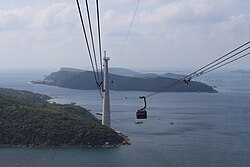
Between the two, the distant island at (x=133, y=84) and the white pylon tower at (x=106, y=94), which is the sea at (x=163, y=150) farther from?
the distant island at (x=133, y=84)

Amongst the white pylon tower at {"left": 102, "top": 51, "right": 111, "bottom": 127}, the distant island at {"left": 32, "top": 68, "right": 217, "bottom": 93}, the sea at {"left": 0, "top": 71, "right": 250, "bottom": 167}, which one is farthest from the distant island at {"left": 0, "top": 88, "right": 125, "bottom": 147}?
the distant island at {"left": 32, "top": 68, "right": 217, "bottom": 93}

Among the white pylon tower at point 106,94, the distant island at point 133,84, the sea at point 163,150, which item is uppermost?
the distant island at point 133,84

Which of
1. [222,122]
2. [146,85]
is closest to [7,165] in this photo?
[222,122]

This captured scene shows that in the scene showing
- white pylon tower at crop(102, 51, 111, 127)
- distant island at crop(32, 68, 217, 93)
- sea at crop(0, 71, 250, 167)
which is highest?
distant island at crop(32, 68, 217, 93)

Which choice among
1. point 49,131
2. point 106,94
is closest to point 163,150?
point 106,94

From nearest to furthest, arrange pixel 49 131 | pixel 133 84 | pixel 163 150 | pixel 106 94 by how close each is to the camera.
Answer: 1. pixel 163 150
2. pixel 106 94
3. pixel 49 131
4. pixel 133 84

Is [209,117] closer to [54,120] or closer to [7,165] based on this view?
[54,120]

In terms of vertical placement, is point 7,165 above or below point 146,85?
below

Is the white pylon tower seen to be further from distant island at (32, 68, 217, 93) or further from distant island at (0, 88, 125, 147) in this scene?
distant island at (32, 68, 217, 93)

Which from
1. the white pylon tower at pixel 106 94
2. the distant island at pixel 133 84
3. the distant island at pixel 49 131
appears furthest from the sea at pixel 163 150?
the distant island at pixel 133 84

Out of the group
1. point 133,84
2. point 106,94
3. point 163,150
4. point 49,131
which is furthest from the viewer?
point 133,84

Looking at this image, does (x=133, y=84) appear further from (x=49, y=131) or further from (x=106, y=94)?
(x=106, y=94)
